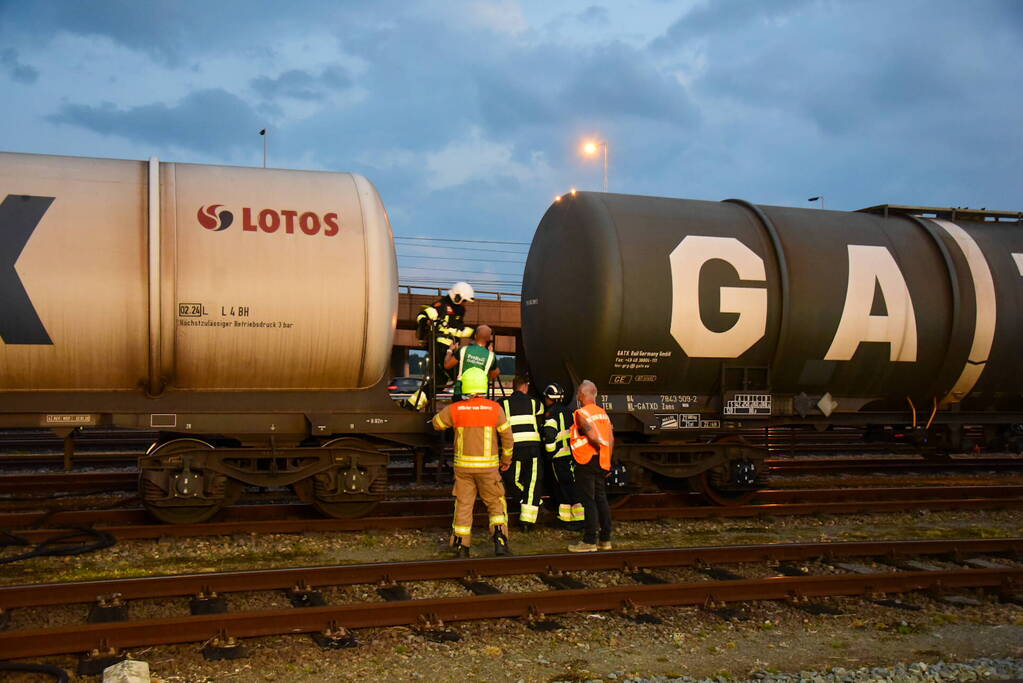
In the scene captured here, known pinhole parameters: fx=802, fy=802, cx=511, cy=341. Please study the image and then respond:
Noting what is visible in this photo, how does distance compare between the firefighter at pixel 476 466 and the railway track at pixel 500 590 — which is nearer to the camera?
the railway track at pixel 500 590

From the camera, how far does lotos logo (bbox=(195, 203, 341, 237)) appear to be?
815cm

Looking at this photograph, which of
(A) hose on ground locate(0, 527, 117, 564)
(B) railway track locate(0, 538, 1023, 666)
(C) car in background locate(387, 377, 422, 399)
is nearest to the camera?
(B) railway track locate(0, 538, 1023, 666)

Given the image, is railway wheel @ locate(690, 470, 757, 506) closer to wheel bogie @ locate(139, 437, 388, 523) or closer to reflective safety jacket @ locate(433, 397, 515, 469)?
reflective safety jacket @ locate(433, 397, 515, 469)

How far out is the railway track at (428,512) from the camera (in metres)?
8.37

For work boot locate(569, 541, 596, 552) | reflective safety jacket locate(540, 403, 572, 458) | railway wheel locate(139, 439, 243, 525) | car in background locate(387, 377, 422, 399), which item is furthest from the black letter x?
car in background locate(387, 377, 422, 399)

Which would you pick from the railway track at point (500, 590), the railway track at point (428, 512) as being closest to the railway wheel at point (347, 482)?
the railway track at point (428, 512)

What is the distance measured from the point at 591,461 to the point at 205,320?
413 centimetres

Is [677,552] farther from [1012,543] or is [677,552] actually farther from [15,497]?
[15,497]

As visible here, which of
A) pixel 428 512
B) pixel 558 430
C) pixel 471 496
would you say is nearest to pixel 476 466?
pixel 471 496

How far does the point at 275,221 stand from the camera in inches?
328

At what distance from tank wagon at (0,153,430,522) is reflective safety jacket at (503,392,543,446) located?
1.27 metres

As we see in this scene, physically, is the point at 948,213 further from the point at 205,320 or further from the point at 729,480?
the point at 205,320

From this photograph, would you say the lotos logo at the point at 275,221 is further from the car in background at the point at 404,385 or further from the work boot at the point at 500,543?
the car in background at the point at 404,385

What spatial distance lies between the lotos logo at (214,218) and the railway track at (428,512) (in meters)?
3.09
